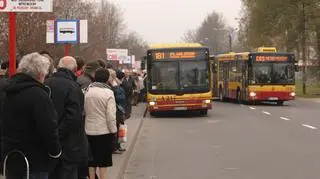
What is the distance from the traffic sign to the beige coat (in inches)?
65.7

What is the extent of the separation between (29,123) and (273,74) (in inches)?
1136

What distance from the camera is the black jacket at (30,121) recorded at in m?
5.15

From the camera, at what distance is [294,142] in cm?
1545

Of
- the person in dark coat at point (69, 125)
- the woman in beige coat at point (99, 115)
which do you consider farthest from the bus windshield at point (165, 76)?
the person in dark coat at point (69, 125)

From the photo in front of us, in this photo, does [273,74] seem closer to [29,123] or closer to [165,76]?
[165,76]

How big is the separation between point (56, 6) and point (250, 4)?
110 ft

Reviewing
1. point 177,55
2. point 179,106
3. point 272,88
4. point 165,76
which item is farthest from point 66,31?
point 272,88

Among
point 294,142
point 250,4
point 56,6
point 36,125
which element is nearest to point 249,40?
point 250,4

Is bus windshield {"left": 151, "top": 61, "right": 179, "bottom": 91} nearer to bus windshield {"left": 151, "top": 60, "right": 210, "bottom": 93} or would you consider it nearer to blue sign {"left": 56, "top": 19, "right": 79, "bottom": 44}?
bus windshield {"left": 151, "top": 60, "right": 210, "bottom": 93}

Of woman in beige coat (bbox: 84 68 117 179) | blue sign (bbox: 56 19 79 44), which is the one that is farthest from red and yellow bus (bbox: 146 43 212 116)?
woman in beige coat (bbox: 84 68 117 179)

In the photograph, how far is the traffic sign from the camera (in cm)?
885

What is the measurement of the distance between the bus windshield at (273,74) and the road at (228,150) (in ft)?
Answer: 33.2

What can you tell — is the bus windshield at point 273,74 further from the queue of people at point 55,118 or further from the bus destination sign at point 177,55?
the queue of people at point 55,118

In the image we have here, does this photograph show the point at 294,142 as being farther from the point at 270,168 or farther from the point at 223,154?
the point at 270,168
